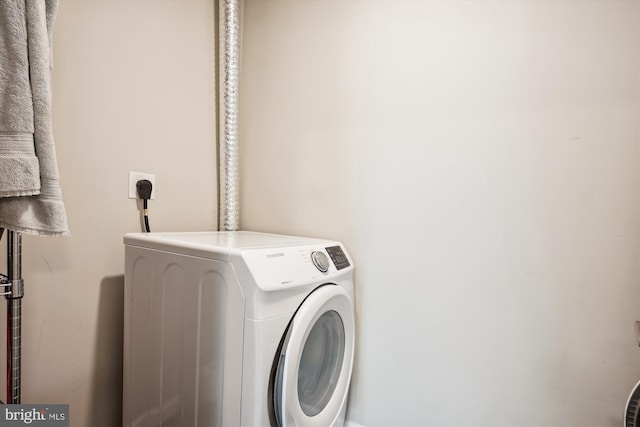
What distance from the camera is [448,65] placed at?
4.14 ft

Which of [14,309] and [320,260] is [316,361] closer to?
[320,260]

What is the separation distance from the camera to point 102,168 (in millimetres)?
1256

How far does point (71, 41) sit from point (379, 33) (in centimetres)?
109

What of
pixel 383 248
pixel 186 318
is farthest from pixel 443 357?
pixel 186 318

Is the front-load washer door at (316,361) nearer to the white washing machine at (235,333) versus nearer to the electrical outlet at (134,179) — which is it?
the white washing machine at (235,333)

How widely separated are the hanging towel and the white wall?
92 centimetres

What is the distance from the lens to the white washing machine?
949 mm

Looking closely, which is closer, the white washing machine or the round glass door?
the white washing machine

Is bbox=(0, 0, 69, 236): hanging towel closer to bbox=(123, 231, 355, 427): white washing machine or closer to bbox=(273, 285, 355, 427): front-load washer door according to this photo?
bbox=(123, 231, 355, 427): white washing machine

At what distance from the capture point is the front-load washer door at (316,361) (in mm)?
975

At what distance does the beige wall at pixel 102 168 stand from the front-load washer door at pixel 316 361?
74 cm
